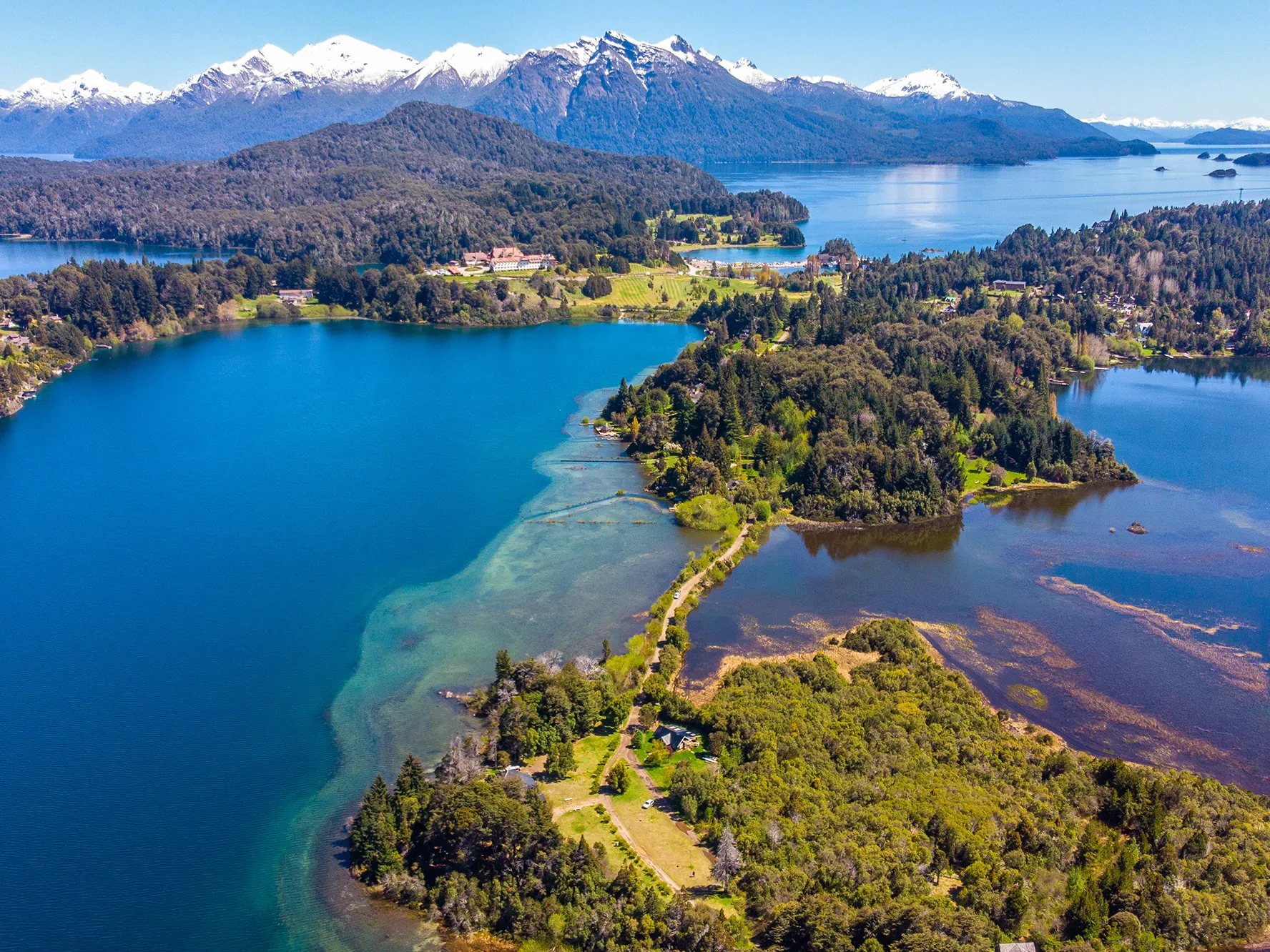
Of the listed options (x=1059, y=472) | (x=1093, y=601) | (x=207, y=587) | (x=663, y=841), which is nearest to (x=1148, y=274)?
(x=1059, y=472)

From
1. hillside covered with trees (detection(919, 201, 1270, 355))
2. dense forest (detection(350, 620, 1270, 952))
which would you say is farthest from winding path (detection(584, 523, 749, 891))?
hillside covered with trees (detection(919, 201, 1270, 355))

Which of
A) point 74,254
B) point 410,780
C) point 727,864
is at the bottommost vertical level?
point 727,864

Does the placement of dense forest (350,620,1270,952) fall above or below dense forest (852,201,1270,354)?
→ below

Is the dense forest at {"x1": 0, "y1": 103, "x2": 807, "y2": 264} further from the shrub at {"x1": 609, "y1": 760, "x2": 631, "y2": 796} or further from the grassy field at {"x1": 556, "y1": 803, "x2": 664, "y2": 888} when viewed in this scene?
the grassy field at {"x1": 556, "y1": 803, "x2": 664, "y2": 888}

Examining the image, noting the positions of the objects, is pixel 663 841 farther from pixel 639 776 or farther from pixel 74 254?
pixel 74 254

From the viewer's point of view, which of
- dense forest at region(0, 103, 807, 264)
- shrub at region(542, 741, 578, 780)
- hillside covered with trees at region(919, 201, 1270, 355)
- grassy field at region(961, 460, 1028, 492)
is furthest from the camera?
dense forest at region(0, 103, 807, 264)

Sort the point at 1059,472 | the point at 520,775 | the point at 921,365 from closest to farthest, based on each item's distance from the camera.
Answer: the point at 520,775
the point at 1059,472
the point at 921,365

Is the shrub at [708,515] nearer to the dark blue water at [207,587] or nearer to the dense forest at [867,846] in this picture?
the dark blue water at [207,587]
